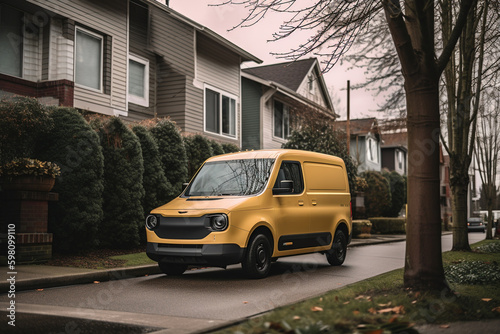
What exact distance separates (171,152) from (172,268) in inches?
195

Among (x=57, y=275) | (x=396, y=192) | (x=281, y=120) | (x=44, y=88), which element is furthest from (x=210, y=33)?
(x=396, y=192)

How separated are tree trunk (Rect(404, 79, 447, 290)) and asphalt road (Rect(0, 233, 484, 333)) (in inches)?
66.3

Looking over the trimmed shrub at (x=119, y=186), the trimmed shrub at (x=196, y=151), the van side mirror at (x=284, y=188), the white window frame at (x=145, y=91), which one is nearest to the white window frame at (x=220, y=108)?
the white window frame at (x=145, y=91)

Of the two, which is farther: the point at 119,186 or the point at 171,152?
the point at 171,152

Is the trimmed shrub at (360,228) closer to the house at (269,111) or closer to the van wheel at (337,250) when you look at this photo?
the house at (269,111)

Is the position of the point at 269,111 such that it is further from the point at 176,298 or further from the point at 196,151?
the point at 176,298

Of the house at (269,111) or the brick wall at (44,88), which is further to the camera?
the house at (269,111)

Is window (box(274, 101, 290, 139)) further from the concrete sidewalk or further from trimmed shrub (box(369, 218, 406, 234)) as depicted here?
the concrete sidewalk

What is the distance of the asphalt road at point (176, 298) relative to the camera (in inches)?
231

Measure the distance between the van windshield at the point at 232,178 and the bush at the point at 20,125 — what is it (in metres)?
3.36

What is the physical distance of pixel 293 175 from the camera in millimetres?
10984

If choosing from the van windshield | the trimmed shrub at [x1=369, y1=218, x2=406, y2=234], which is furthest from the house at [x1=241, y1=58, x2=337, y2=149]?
the van windshield

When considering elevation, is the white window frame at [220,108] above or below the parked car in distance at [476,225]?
above

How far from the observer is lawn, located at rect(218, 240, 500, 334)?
4867 millimetres
